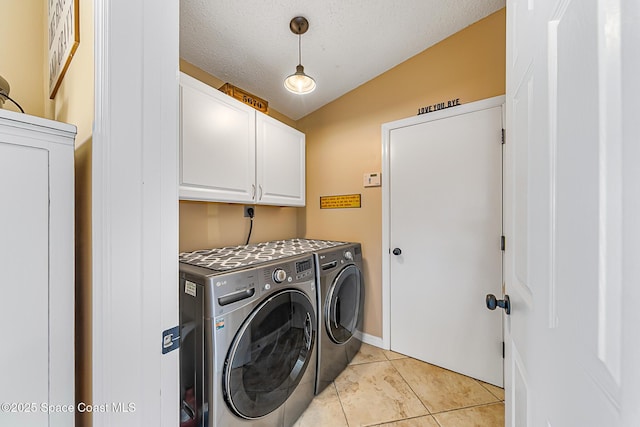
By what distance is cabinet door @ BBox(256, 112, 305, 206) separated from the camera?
70.0 inches

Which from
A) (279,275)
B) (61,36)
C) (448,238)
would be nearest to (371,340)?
(448,238)

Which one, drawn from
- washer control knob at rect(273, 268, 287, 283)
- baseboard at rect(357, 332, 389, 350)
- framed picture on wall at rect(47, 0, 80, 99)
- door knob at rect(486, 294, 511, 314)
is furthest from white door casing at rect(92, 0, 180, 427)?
baseboard at rect(357, 332, 389, 350)

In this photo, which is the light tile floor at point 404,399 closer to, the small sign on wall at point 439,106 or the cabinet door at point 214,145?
the cabinet door at point 214,145

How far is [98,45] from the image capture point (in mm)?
573

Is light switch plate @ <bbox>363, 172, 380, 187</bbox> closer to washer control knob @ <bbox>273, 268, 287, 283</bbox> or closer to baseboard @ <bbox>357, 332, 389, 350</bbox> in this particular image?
washer control knob @ <bbox>273, 268, 287, 283</bbox>

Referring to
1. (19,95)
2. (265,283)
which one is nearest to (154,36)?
(265,283)

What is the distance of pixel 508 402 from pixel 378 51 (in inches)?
84.7

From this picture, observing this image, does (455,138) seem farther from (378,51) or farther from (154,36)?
(154,36)

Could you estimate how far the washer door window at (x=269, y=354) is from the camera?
1.01 meters

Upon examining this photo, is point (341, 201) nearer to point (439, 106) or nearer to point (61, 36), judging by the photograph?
point (439, 106)

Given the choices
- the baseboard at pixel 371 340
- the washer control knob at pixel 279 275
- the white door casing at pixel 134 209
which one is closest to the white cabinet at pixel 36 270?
the white door casing at pixel 134 209

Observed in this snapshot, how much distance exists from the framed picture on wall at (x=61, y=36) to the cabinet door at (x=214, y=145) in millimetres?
444

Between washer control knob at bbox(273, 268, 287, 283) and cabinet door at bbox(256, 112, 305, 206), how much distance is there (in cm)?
73

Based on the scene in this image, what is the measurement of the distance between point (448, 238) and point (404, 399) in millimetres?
1138
